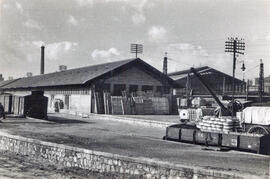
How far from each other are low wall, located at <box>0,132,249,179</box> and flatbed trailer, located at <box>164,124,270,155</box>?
4.44 metres

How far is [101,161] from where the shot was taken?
1030 cm

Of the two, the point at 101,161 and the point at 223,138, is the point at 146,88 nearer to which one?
the point at 223,138

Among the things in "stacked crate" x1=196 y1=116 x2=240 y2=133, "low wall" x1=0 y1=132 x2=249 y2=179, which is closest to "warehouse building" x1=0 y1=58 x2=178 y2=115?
"low wall" x1=0 y1=132 x2=249 y2=179

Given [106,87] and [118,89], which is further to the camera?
[118,89]

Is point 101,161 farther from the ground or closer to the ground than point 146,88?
closer to the ground

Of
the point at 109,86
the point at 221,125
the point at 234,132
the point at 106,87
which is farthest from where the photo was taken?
the point at 109,86

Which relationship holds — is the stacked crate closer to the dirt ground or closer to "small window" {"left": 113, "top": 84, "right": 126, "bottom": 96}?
the dirt ground

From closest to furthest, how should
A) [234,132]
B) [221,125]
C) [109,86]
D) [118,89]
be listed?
[234,132] → [221,125] → [109,86] → [118,89]

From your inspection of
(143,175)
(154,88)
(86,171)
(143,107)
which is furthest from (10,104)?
(143,175)

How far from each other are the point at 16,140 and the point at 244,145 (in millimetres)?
9665

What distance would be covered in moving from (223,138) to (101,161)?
5091 mm

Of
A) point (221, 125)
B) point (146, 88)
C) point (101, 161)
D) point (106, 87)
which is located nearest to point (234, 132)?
point (221, 125)

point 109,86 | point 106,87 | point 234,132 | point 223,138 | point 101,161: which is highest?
point 109,86

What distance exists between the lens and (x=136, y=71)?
3033 centimetres
